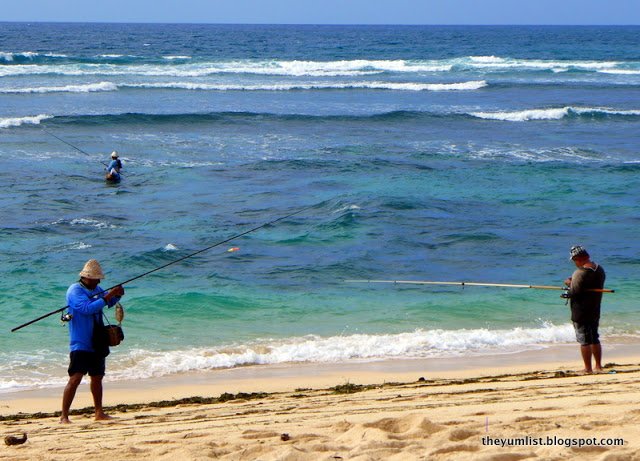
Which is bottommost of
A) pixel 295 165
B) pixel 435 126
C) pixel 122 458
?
pixel 122 458

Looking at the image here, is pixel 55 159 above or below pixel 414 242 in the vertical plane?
above

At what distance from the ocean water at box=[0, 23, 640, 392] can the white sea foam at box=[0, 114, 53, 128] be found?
0.26ft

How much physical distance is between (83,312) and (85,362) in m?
0.45

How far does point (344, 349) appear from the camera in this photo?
34.9 feet

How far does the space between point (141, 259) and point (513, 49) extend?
6887 cm

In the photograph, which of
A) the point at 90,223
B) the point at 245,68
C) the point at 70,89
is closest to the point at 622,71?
the point at 245,68

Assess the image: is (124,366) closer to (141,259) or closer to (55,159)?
(141,259)

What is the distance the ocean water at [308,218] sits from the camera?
11267mm

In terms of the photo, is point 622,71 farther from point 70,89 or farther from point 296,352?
point 296,352

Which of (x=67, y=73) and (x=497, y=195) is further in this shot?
(x=67, y=73)

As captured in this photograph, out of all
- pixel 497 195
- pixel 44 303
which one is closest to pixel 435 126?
pixel 497 195

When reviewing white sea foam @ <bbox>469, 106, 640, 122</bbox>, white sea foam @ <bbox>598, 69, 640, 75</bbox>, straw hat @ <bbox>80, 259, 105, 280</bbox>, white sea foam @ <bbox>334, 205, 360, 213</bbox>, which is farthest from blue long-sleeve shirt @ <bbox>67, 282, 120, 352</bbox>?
white sea foam @ <bbox>598, 69, 640, 75</bbox>

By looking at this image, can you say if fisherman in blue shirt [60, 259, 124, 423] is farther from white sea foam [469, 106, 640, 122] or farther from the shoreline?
white sea foam [469, 106, 640, 122]

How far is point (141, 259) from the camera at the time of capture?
14.3m
